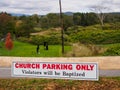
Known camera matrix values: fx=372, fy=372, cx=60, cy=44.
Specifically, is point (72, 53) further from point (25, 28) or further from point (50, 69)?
point (25, 28)

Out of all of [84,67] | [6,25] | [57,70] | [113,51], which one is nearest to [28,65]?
[57,70]

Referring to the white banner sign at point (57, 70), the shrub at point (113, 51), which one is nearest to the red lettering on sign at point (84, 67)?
the white banner sign at point (57, 70)

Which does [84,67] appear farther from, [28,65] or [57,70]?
[28,65]

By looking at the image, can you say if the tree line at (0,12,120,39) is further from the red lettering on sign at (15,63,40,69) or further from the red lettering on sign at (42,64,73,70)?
the red lettering on sign at (42,64,73,70)

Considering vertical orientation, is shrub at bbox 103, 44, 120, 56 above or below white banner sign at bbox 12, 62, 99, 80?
below

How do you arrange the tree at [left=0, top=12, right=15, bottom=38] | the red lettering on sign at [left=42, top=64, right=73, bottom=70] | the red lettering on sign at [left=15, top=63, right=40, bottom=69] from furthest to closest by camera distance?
1. the tree at [left=0, top=12, right=15, bottom=38]
2. the red lettering on sign at [left=15, top=63, right=40, bottom=69]
3. the red lettering on sign at [left=42, top=64, right=73, bottom=70]

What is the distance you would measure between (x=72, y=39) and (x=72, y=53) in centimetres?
1954

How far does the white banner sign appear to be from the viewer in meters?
14.3

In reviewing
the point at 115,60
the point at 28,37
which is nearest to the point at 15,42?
the point at 28,37

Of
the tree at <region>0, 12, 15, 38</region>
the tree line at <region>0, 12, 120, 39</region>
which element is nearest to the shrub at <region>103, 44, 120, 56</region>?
the tree line at <region>0, 12, 120, 39</region>

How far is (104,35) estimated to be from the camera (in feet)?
176

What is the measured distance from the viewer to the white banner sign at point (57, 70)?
47.0ft

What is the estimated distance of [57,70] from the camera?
14.6 metres

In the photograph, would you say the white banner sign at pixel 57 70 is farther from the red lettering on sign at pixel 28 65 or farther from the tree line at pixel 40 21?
the tree line at pixel 40 21
